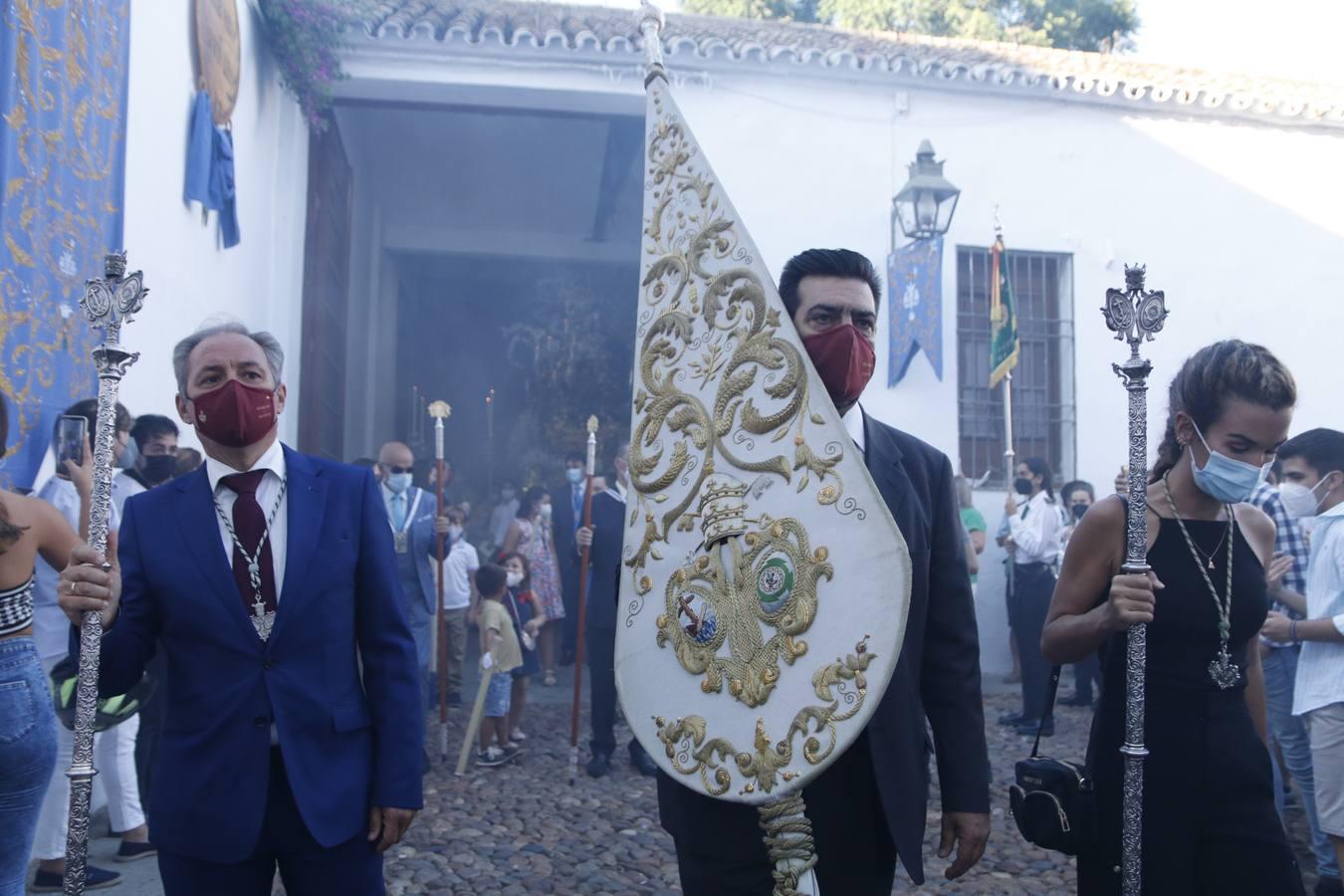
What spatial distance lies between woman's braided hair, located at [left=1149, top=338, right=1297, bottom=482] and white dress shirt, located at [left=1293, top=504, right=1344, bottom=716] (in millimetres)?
1941

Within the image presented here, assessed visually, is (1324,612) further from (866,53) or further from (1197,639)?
(866,53)

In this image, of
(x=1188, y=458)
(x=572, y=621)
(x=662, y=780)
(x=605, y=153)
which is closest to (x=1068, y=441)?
(x=572, y=621)

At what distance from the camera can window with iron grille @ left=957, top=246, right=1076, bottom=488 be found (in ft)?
36.1

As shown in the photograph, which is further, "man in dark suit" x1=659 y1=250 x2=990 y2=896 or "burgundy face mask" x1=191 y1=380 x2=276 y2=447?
"burgundy face mask" x1=191 y1=380 x2=276 y2=447

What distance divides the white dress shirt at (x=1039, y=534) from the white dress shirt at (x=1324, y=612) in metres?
4.07

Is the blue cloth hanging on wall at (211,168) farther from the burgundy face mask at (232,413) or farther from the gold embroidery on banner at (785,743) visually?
the gold embroidery on banner at (785,743)

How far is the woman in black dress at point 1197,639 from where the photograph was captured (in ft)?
7.92

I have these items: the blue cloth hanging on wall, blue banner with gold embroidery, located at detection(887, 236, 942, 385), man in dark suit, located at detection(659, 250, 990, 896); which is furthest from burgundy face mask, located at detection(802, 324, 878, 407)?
blue banner with gold embroidery, located at detection(887, 236, 942, 385)

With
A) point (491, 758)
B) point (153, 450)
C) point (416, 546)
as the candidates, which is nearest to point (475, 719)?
point (491, 758)

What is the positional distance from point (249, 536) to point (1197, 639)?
216 centimetres

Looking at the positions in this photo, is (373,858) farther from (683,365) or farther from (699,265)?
(699,265)

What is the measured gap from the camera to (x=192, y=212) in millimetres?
7395

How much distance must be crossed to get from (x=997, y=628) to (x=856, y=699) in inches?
372

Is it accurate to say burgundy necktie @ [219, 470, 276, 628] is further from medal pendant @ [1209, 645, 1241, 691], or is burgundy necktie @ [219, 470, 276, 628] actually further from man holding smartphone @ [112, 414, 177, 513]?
man holding smartphone @ [112, 414, 177, 513]
